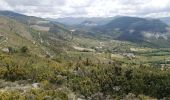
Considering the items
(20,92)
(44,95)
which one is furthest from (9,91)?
(44,95)

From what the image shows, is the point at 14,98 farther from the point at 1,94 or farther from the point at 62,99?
the point at 62,99

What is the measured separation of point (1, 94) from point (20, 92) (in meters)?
17.2

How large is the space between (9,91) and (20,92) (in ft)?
22.2

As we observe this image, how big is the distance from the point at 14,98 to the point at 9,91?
15692mm

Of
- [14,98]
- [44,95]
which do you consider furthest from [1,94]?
[44,95]

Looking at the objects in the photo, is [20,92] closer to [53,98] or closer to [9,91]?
[9,91]

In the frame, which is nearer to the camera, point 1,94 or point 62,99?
point 1,94

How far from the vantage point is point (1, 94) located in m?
184

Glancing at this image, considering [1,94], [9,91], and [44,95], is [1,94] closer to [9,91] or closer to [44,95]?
[9,91]

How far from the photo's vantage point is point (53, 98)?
196 metres

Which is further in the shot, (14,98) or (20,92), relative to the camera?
(20,92)

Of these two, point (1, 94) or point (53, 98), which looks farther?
point (53, 98)

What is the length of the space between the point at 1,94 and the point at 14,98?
26.7 feet

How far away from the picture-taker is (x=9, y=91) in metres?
197
